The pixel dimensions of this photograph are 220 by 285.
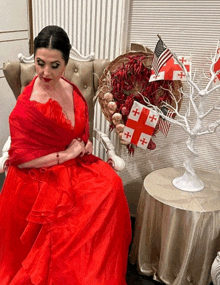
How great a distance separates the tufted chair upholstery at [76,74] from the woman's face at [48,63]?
48 cm

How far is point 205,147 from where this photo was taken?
6.49 ft

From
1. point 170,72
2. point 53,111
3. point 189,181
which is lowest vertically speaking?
point 189,181

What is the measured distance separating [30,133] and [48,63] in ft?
1.06

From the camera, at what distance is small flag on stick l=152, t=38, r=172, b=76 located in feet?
5.06

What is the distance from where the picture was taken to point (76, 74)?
1.93 metres

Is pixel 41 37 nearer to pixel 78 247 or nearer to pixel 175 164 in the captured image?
pixel 78 247

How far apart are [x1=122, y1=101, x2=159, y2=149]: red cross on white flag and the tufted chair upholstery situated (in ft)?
1.04

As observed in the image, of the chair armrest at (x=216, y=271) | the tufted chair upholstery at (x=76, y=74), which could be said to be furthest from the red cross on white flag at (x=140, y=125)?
the chair armrest at (x=216, y=271)

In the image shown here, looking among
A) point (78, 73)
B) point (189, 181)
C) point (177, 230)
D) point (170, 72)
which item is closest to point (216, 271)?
point (177, 230)

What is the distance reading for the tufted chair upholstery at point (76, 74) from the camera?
73.6 inches

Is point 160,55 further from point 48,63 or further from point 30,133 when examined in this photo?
point 30,133

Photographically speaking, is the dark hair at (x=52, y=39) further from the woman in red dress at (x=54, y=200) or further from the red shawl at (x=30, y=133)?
the red shawl at (x=30, y=133)

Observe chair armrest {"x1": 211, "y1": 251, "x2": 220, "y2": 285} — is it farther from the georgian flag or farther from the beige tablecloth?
the georgian flag

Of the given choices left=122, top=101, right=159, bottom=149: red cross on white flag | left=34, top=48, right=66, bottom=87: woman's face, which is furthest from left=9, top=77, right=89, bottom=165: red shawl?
left=122, top=101, right=159, bottom=149: red cross on white flag
